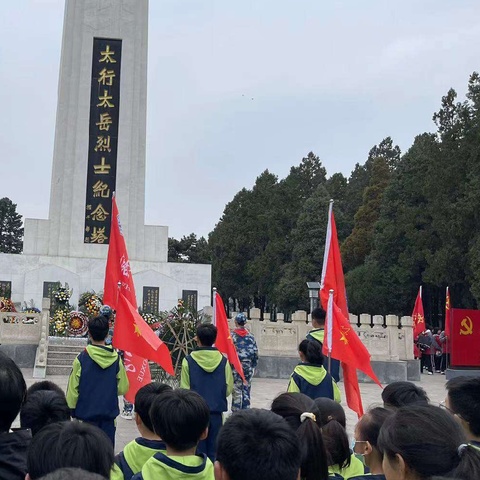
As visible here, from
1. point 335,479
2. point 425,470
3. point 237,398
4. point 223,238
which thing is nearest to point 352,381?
point 237,398

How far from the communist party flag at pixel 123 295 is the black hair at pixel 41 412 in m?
2.30

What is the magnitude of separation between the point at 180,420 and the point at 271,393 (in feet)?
28.6

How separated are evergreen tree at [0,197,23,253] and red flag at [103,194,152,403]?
42754 mm

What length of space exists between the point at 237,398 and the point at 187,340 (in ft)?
10.0

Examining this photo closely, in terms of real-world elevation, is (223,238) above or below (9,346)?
above

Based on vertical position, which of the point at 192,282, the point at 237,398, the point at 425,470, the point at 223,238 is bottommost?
the point at 237,398

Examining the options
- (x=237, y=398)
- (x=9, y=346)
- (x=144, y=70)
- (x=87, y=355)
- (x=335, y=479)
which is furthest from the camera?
(x=144, y=70)

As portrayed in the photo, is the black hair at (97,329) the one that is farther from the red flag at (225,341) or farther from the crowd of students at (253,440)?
the red flag at (225,341)

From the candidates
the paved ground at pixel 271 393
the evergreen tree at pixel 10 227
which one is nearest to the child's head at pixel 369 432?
the paved ground at pixel 271 393

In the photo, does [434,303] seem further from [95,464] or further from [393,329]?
[95,464]

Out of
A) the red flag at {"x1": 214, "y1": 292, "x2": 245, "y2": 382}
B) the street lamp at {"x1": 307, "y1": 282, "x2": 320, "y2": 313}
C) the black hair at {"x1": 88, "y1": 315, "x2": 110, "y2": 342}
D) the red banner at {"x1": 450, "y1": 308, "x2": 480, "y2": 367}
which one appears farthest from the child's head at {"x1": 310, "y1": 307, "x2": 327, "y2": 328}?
the street lamp at {"x1": 307, "y1": 282, "x2": 320, "y2": 313}

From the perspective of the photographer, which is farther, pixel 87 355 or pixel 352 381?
pixel 352 381

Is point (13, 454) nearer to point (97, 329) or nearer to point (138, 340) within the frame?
point (97, 329)

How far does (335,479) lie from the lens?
2578 millimetres
